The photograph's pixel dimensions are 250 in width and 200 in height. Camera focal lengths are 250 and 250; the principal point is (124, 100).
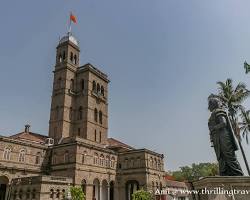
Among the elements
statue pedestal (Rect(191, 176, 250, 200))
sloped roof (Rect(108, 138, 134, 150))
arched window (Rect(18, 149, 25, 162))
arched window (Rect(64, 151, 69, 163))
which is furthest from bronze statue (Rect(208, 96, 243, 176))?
sloped roof (Rect(108, 138, 134, 150))

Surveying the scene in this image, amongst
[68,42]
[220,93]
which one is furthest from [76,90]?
[220,93]

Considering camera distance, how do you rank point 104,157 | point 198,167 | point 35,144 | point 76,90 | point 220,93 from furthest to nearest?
point 198,167 → point 76,90 → point 104,157 → point 35,144 → point 220,93

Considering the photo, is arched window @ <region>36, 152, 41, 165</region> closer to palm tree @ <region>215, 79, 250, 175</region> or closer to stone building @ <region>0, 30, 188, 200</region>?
stone building @ <region>0, 30, 188, 200</region>

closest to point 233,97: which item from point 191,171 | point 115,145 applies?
point 115,145

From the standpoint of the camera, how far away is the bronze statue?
9539mm

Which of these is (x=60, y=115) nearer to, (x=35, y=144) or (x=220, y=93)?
(x=35, y=144)

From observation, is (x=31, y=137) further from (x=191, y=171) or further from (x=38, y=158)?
(x=191, y=171)

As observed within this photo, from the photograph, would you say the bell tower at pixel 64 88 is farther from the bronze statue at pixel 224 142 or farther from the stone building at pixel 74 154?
the bronze statue at pixel 224 142

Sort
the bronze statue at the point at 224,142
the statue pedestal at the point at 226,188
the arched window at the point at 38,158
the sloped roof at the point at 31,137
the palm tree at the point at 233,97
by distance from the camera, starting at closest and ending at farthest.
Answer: the statue pedestal at the point at 226,188 < the bronze statue at the point at 224,142 < the palm tree at the point at 233,97 < the arched window at the point at 38,158 < the sloped roof at the point at 31,137

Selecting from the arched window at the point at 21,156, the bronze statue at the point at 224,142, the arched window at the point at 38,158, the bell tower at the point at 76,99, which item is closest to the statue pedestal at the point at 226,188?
the bronze statue at the point at 224,142

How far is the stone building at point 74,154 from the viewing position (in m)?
32.2

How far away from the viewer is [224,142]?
387 inches

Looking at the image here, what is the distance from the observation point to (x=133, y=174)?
4266cm

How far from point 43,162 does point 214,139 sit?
33143mm
